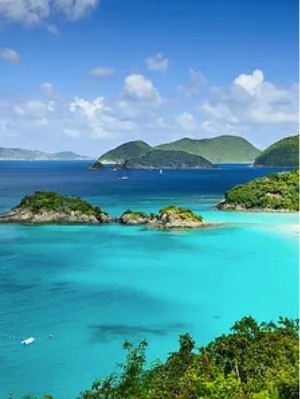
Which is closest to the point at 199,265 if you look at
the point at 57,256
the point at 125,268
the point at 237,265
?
the point at 237,265

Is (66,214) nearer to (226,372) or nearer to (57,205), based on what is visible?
(57,205)

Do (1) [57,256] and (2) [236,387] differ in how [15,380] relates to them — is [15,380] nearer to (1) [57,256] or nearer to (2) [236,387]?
(2) [236,387]

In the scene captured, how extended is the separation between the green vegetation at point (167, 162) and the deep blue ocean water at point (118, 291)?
78.2m

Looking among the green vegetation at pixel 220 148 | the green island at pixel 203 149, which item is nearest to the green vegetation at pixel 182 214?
the green island at pixel 203 149

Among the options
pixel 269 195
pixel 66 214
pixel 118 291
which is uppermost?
pixel 269 195

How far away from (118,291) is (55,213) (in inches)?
508

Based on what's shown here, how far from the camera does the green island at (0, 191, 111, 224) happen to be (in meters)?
25.8

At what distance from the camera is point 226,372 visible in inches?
278

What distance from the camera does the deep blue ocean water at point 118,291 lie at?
961 centimetres

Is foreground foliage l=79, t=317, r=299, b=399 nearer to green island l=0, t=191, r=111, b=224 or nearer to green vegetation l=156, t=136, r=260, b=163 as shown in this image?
green island l=0, t=191, r=111, b=224

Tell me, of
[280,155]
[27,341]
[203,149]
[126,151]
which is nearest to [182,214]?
[27,341]

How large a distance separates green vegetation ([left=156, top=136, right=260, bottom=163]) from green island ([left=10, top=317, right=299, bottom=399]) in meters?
127

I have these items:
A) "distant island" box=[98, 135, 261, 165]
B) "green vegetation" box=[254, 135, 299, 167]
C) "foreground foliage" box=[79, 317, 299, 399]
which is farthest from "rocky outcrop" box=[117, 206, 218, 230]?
"distant island" box=[98, 135, 261, 165]

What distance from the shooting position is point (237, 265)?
54.5ft
